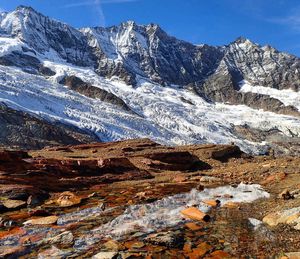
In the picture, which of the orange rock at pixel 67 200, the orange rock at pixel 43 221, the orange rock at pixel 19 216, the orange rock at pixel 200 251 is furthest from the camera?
the orange rock at pixel 67 200

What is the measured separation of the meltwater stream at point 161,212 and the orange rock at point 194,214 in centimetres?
24

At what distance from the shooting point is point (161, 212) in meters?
16.4

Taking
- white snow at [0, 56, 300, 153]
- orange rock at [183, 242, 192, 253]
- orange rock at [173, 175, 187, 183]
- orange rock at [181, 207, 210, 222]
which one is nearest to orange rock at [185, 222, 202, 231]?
orange rock at [181, 207, 210, 222]

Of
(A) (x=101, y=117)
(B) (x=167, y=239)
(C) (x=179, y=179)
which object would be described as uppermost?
(A) (x=101, y=117)

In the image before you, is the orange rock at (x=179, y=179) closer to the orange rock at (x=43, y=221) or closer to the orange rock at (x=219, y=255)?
the orange rock at (x=43, y=221)

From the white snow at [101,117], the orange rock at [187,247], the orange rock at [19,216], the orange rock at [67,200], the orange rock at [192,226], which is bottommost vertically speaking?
the orange rock at [19,216]

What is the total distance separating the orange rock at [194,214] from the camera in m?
15.0

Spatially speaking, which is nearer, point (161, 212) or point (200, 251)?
point (200, 251)

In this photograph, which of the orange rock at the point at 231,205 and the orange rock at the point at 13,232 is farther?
the orange rock at the point at 231,205

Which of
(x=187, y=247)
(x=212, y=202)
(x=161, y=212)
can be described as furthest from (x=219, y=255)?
(x=212, y=202)

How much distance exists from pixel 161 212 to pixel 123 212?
136 centimetres

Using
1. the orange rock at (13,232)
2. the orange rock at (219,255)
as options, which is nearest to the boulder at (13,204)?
the orange rock at (13,232)

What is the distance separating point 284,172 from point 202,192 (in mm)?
6092

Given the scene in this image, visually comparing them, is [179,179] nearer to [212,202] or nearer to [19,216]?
[212,202]
